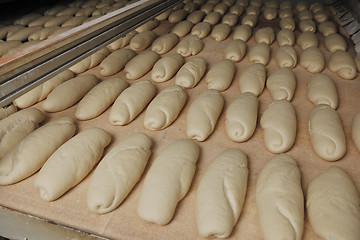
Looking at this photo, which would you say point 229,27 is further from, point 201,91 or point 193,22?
point 201,91

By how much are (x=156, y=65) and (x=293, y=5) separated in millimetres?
2676

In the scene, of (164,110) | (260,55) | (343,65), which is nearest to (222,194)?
(164,110)

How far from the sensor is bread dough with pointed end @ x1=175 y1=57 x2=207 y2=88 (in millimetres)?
2075

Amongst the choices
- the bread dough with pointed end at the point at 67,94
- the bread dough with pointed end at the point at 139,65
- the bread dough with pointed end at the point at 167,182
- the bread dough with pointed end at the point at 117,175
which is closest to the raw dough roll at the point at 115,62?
the bread dough with pointed end at the point at 139,65

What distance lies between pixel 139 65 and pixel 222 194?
1.38 m

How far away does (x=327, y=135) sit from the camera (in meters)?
1.52

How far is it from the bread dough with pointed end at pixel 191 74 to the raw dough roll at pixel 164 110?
0.20m

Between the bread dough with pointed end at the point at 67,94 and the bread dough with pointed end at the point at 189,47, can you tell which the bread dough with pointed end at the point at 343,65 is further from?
the bread dough with pointed end at the point at 67,94

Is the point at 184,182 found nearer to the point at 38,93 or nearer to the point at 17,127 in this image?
the point at 17,127

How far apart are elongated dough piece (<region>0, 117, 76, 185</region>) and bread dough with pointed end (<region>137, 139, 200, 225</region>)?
0.59 meters

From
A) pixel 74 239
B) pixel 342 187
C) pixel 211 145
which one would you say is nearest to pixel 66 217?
pixel 74 239

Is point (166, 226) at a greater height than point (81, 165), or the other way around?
point (81, 165)

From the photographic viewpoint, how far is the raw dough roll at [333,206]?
1.08 metres

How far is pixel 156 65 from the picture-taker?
2.24m
